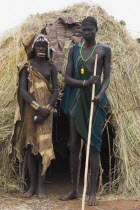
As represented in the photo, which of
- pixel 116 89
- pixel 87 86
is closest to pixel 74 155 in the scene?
pixel 87 86

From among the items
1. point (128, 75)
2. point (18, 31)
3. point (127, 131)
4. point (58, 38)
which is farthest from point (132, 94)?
point (18, 31)

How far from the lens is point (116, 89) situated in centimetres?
573

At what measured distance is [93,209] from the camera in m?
4.40

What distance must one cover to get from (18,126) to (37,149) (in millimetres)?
379

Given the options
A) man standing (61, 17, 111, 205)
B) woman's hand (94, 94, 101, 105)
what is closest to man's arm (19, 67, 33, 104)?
man standing (61, 17, 111, 205)

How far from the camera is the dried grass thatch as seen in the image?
17.2 ft

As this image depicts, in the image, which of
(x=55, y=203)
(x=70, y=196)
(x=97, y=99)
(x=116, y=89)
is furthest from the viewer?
(x=116, y=89)

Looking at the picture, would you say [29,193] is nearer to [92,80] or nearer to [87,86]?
[87,86]

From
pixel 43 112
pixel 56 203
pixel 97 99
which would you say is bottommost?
pixel 56 203

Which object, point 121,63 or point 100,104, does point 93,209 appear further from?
point 121,63

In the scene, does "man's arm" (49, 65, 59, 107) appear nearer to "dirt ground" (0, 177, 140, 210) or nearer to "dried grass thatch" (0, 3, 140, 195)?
"dried grass thatch" (0, 3, 140, 195)

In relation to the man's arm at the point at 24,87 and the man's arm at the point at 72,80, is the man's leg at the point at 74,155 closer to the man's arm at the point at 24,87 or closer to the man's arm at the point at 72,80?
the man's arm at the point at 72,80

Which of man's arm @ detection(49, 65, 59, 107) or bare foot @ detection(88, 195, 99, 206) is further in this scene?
man's arm @ detection(49, 65, 59, 107)

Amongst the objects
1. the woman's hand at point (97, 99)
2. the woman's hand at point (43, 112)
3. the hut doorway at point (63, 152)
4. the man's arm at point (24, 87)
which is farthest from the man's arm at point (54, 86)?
the hut doorway at point (63, 152)
